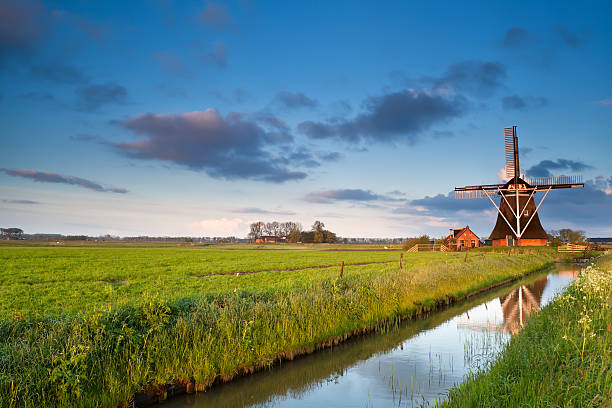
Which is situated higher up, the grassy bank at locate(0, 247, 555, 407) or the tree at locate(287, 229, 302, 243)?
the tree at locate(287, 229, 302, 243)

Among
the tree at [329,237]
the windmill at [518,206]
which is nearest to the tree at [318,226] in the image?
the tree at [329,237]

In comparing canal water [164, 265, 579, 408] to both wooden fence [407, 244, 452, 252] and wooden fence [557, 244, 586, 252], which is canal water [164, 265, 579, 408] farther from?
wooden fence [407, 244, 452, 252]

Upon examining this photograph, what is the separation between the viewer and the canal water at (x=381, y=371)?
955 cm

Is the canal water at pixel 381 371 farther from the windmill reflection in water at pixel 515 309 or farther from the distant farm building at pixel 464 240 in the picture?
the distant farm building at pixel 464 240

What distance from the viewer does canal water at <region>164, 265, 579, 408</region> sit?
9.55 metres

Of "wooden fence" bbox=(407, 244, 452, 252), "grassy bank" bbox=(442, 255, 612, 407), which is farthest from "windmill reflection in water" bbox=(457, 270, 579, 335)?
"wooden fence" bbox=(407, 244, 452, 252)

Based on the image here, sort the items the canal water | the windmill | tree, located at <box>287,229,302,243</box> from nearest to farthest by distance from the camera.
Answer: the canal water
the windmill
tree, located at <box>287,229,302,243</box>

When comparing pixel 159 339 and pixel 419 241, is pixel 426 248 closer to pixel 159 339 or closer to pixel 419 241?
pixel 419 241

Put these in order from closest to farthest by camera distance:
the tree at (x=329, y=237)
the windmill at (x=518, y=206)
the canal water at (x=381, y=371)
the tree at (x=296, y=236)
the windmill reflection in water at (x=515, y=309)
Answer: the canal water at (x=381, y=371)
the windmill reflection in water at (x=515, y=309)
the windmill at (x=518, y=206)
the tree at (x=329, y=237)
the tree at (x=296, y=236)

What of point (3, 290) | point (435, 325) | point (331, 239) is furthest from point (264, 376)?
point (331, 239)

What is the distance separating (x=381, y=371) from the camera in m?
11.5

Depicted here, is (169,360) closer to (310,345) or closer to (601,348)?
(310,345)

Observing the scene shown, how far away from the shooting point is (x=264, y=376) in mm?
11016

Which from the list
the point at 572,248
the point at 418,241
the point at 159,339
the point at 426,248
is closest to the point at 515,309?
the point at 159,339
